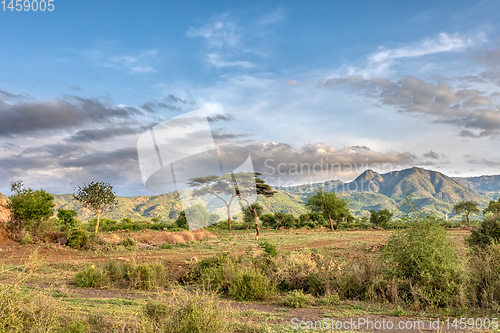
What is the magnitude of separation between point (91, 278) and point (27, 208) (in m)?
13.6

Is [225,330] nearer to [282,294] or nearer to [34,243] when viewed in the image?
[282,294]

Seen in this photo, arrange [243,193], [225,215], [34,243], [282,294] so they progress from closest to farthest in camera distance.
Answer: [282,294] → [34,243] → [225,215] → [243,193]

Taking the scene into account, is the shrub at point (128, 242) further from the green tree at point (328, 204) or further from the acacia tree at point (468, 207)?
the acacia tree at point (468, 207)

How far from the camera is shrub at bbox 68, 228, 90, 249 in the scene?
63.4 feet

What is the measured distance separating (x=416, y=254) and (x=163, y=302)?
6.08 metres

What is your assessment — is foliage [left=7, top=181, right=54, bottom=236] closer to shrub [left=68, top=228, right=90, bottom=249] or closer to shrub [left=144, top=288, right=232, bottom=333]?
shrub [left=68, top=228, right=90, bottom=249]

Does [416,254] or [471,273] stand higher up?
[416,254]

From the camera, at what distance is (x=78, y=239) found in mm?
19469

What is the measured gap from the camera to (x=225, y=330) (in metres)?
5.20

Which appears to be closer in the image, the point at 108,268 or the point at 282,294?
the point at 282,294

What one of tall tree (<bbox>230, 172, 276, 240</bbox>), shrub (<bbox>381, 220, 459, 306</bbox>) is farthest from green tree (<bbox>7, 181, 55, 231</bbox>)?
shrub (<bbox>381, 220, 459, 306</bbox>)

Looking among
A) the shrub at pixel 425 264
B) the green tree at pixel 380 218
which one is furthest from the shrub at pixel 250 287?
the green tree at pixel 380 218

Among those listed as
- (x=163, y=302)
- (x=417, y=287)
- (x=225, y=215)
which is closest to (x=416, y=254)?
Result: (x=417, y=287)

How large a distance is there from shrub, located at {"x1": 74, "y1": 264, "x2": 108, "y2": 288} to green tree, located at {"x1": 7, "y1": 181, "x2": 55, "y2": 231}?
40.3ft
